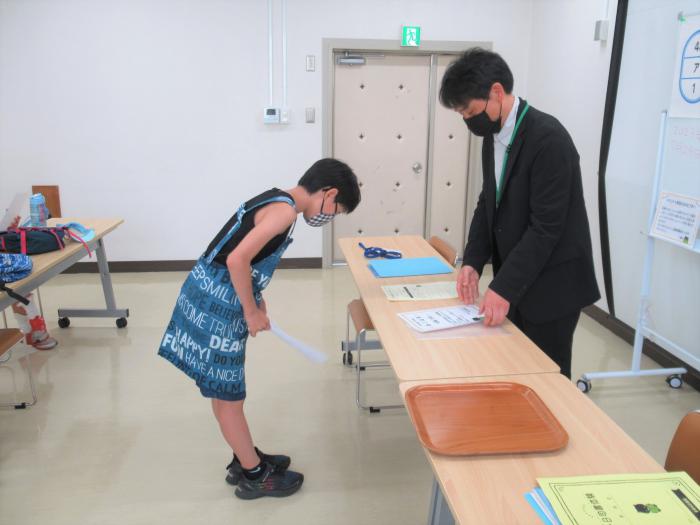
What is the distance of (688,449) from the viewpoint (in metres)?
1.25

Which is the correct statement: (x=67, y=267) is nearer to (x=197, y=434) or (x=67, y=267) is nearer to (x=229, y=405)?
(x=197, y=434)

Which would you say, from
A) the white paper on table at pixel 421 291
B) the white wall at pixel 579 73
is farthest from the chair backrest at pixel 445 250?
the white wall at pixel 579 73

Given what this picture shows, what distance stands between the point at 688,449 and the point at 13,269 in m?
2.50

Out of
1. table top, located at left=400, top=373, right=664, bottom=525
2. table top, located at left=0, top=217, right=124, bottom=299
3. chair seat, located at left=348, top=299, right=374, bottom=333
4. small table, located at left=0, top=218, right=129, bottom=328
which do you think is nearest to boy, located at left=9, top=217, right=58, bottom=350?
small table, located at left=0, top=218, right=129, bottom=328

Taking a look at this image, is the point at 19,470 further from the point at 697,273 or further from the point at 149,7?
the point at 149,7

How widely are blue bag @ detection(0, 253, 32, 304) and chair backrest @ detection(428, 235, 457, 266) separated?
1886 millimetres

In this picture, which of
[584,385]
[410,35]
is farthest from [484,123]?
[410,35]

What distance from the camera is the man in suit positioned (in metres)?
1.68

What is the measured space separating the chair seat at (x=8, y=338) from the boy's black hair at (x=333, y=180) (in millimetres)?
1628

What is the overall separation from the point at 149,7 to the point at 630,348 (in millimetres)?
4459

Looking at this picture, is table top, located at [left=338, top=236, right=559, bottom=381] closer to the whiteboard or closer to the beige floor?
the beige floor

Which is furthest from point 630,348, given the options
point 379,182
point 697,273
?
point 379,182

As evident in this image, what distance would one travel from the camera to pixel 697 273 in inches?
120

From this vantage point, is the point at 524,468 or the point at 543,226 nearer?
the point at 524,468
